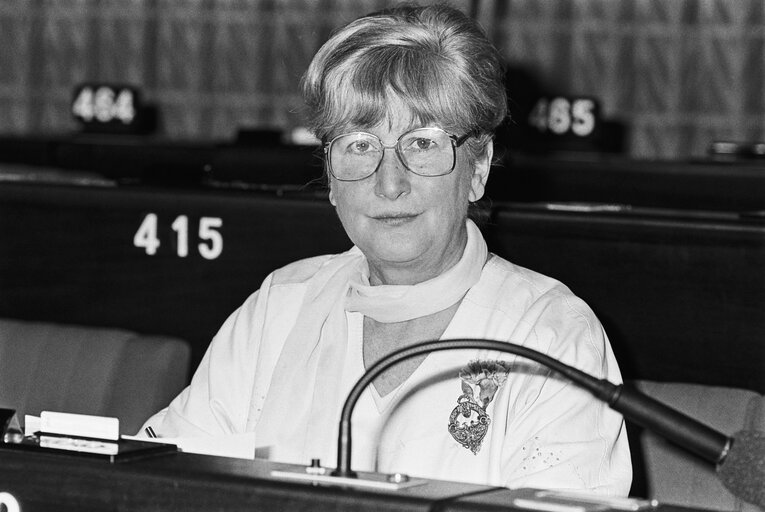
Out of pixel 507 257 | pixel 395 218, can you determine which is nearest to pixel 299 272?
pixel 395 218

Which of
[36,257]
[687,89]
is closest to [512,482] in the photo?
[36,257]

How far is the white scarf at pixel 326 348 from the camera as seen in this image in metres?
1.91

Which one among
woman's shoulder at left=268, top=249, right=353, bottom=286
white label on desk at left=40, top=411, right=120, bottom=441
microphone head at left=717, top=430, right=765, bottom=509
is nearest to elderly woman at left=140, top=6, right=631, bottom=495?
woman's shoulder at left=268, top=249, right=353, bottom=286

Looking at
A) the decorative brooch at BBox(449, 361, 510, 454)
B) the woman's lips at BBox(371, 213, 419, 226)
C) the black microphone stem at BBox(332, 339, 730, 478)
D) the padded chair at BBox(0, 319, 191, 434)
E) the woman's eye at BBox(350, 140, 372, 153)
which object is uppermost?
the woman's eye at BBox(350, 140, 372, 153)

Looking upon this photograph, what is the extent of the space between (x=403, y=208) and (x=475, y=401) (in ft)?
0.99

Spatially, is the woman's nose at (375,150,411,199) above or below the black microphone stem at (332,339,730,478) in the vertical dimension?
above

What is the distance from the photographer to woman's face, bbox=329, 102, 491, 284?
1.87 metres

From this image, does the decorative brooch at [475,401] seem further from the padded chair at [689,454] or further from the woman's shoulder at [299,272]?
the padded chair at [689,454]

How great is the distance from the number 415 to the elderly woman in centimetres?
99

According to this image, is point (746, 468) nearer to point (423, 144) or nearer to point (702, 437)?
point (702, 437)

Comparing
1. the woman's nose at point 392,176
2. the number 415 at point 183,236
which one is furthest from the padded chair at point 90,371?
the woman's nose at point 392,176

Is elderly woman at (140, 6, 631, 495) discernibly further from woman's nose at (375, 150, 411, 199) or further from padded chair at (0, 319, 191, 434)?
padded chair at (0, 319, 191, 434)

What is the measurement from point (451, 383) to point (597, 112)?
13.4 feet

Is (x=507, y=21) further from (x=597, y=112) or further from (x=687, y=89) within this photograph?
(x=597, y=112)
